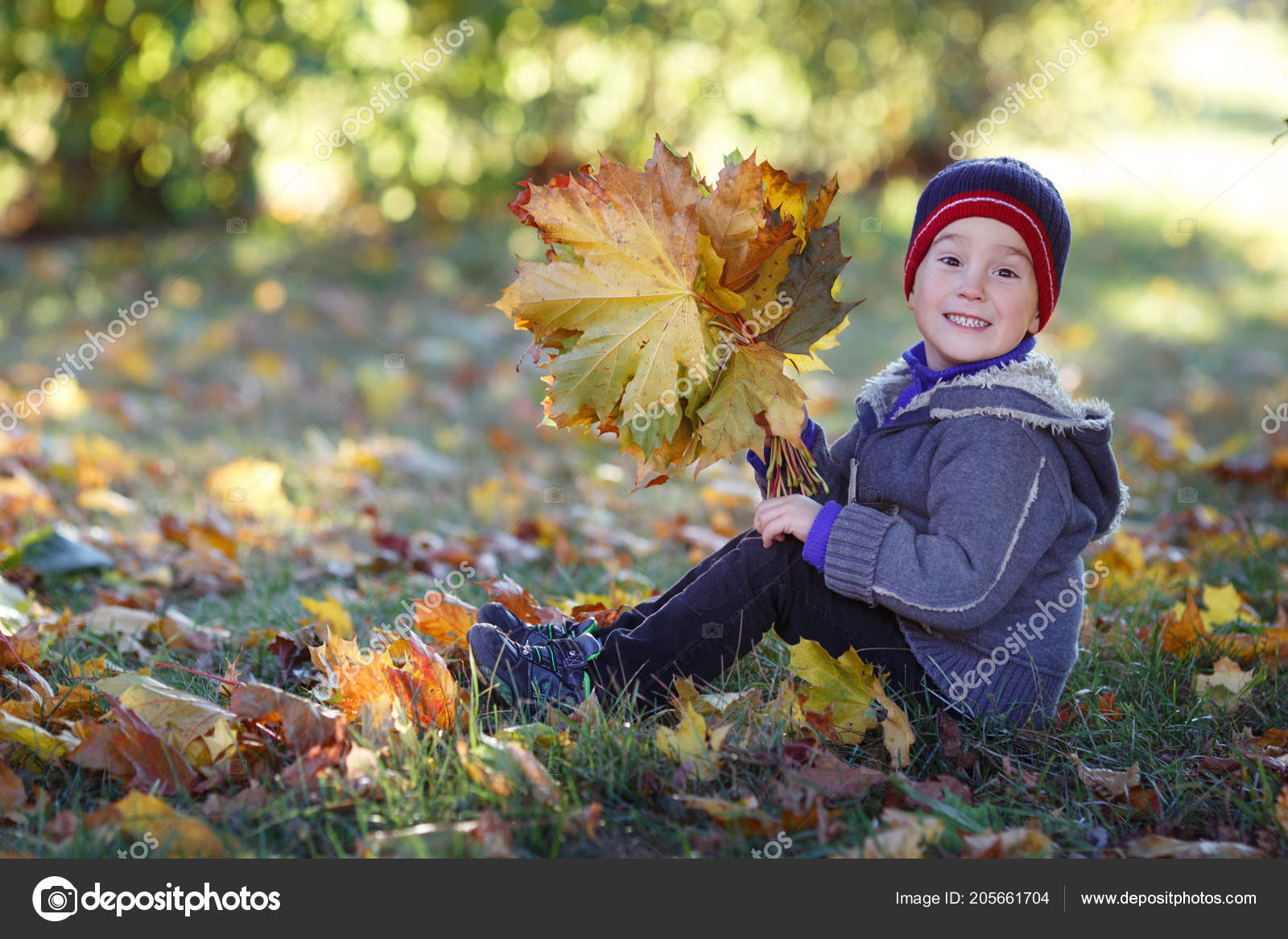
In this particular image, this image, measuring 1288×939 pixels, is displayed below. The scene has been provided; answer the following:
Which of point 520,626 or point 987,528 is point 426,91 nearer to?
point 520,626

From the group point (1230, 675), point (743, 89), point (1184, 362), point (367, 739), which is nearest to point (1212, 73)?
point (743, 89)

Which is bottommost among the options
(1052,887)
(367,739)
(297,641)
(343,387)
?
(1052,887)

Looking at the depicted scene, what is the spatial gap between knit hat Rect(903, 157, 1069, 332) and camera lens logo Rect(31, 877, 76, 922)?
75.3 inches

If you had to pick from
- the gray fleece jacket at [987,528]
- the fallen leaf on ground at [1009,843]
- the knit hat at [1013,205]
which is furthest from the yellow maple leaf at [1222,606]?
the fallen leaf on ground at [1009,843]

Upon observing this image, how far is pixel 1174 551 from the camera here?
3.46 metres

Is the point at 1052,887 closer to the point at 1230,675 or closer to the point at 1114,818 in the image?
the point at 1114,818

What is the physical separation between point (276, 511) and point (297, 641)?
1380mm

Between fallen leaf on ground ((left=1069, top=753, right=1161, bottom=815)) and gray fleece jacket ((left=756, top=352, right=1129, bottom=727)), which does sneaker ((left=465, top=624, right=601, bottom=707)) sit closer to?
gray fleece jacket ((left=756, top=352, right=1129, bottom=727))

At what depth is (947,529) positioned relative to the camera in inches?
81.8

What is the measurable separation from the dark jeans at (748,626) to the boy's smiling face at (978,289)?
0.52m

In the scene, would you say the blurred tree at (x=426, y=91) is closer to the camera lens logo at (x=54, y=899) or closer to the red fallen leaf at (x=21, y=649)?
the red fallen leaf at (x=21, y=649)

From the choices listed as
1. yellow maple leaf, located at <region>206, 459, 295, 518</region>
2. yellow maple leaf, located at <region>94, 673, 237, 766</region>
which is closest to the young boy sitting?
yellow maple leaf, located at <region>94, 673, 237, 766</region>

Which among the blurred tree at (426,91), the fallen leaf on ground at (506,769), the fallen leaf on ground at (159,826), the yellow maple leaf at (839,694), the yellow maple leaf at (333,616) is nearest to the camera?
the fallen leaf on ground at (159,826)

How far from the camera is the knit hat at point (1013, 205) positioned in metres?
2.19
